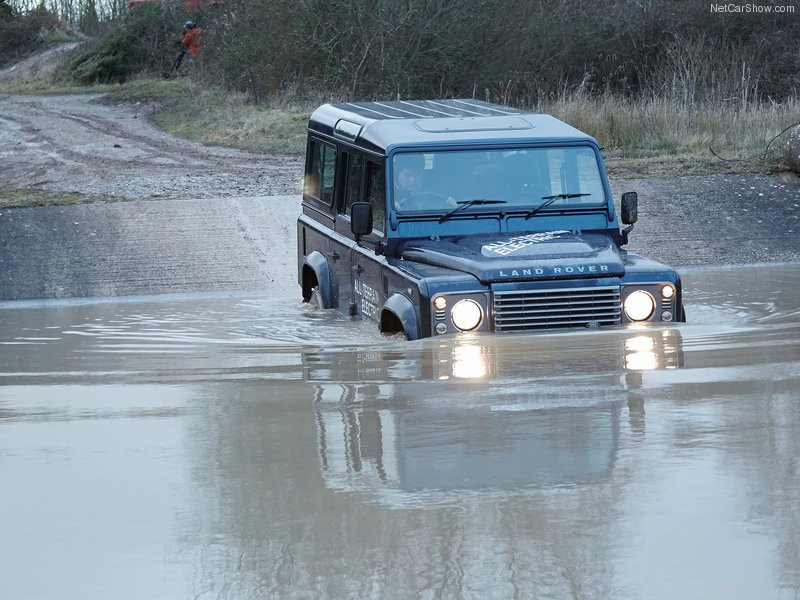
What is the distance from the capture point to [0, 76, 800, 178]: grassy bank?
1888cm

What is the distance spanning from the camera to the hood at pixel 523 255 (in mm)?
8125

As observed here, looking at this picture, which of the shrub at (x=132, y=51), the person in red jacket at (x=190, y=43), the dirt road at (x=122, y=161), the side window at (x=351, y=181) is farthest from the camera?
the shrub at (x=132, y=51)

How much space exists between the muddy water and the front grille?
0.13 meters

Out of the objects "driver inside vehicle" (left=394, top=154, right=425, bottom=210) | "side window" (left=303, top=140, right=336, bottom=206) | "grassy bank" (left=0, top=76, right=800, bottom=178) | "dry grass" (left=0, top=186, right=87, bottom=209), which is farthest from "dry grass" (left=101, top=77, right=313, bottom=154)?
"driver inside vehicle" (left=394, top=154, right=425, bottom=210)

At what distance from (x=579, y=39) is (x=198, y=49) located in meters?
14.6

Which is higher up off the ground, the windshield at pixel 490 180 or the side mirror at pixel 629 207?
the windshield at pixel 490 180

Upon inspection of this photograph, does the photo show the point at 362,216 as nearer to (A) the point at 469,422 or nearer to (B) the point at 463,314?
(B) the point at 463,314

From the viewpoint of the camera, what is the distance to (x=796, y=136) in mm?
17812

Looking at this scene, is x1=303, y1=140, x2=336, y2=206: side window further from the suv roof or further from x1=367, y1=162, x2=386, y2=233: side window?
x1=367, y1=162, x2=386, y2=233: side window

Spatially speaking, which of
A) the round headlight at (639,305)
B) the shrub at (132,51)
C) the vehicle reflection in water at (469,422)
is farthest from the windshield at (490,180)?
the shrub at (132,51)

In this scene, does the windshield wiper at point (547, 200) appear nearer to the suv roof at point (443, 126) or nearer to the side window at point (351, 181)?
the suv roof at point (443, 126)

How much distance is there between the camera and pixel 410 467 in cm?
564

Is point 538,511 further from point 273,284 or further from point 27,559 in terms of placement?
point 273,284

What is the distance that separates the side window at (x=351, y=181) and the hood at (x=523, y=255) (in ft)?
3.35
